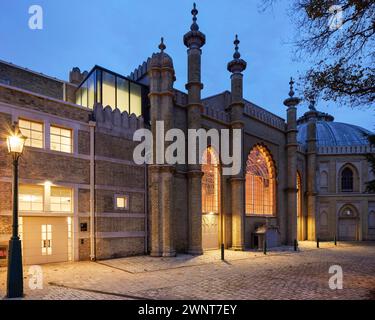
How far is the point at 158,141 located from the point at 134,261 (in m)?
6.31

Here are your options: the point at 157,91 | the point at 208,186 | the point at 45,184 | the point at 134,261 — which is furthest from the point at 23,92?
the point at 208,186

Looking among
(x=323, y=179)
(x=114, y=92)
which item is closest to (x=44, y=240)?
(x=114, y=92)

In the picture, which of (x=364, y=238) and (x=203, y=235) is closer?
(x=203, y=235)

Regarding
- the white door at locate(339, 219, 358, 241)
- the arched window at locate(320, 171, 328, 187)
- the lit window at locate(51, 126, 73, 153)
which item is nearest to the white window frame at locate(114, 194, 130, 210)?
the lit window at locate(51, 126, 73, 153)

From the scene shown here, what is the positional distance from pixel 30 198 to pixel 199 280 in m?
7.96

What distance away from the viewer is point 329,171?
3250cm

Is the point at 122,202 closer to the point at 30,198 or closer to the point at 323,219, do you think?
the point at 30,198

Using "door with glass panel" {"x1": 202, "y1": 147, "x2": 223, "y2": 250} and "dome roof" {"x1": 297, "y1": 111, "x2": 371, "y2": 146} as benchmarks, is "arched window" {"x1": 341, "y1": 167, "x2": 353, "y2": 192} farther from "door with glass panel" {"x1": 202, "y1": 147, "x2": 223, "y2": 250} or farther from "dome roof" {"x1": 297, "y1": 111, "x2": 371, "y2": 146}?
"door with glass panel" {"x1": 202, "y1": 147, "x2": 223, "y2": 250}

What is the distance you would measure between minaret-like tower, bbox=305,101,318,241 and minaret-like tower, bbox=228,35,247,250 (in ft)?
42.2

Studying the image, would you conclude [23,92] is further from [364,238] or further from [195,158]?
[364,238]

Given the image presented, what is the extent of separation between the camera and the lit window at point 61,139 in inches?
561

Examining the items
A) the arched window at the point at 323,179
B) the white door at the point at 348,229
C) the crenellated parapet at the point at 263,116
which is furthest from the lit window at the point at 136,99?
the white door at the point at 348,229
